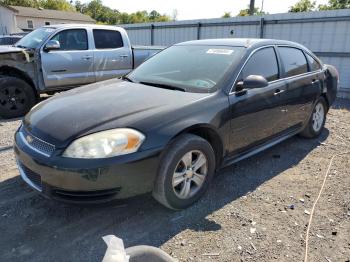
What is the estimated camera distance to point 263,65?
3.96 meters

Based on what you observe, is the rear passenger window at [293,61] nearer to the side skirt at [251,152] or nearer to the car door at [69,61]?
the side skirt at [251,152]

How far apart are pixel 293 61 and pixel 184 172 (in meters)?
2.57

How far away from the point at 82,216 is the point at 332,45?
29.0 feet

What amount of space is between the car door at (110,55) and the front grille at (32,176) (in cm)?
481

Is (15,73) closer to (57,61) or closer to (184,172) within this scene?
(57,61)

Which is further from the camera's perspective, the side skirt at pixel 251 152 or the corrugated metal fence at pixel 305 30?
the corrugated metal fence at pixel 305 30

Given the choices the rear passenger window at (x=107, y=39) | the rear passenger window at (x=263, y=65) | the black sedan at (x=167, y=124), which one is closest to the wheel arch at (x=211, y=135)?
the black sedan at (x=167, y=124)

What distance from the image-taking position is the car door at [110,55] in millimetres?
7508

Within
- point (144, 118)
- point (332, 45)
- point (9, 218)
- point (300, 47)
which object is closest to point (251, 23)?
point (332, 45)

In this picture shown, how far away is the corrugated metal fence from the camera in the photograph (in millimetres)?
9039

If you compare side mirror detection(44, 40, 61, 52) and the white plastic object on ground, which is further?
side mirror detection(44, 40, 61, 52)

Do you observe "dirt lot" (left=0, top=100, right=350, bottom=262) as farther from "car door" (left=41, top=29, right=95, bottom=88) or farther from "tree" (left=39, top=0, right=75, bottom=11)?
"tree" (left=39, top=0, right=75, bottom=11)

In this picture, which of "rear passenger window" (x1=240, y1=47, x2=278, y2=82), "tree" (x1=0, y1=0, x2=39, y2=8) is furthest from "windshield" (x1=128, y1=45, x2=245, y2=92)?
"tree" (x1=0, y1=0, x2=39, y2=8)

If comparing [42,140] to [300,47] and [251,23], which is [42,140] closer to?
[300,47]
